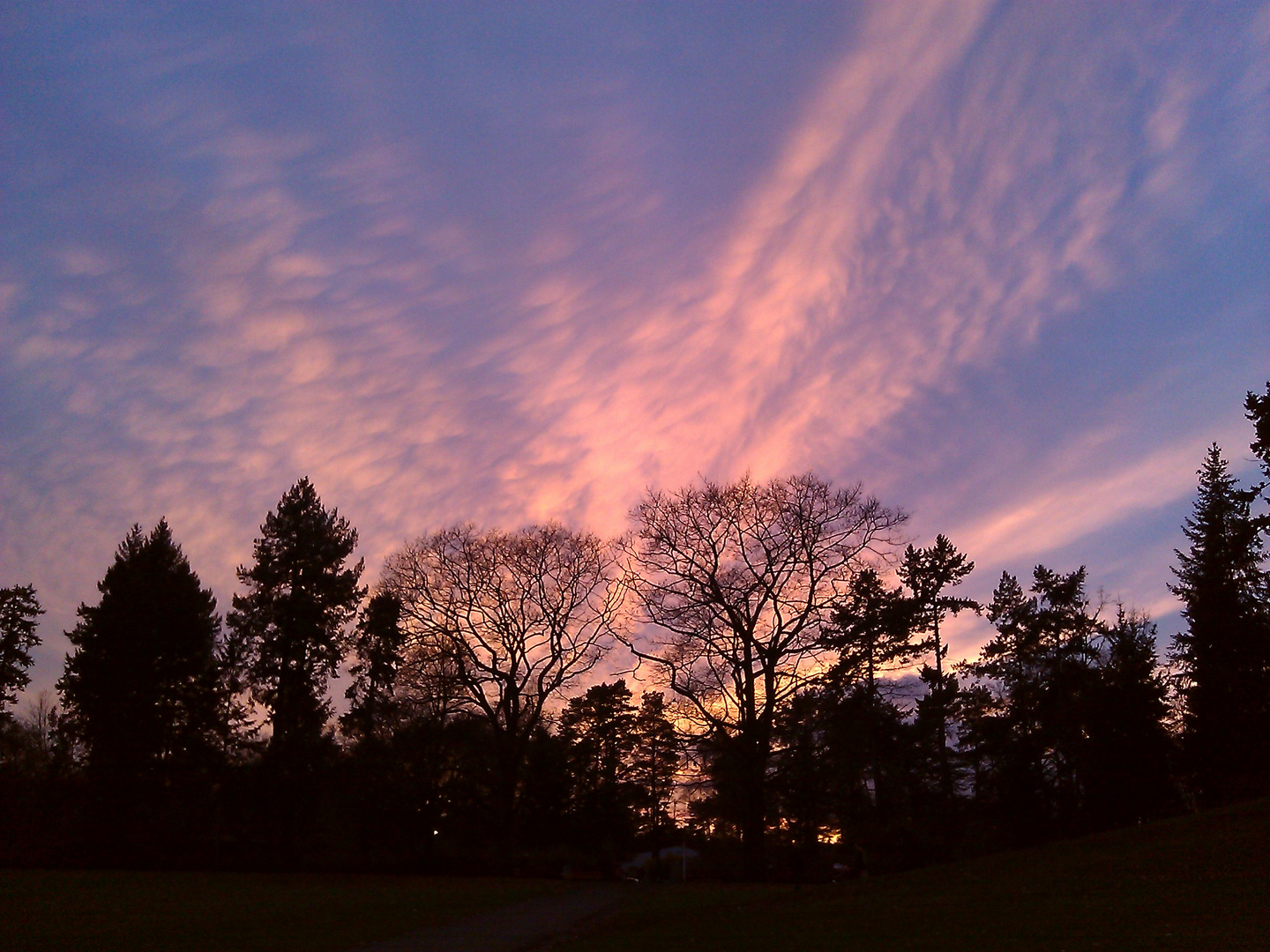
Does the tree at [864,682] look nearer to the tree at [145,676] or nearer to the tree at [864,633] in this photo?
the tree at [864,633]

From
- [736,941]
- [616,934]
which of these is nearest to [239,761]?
[616,934]

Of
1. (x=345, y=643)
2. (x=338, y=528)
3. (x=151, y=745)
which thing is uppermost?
(x=338, y=528)

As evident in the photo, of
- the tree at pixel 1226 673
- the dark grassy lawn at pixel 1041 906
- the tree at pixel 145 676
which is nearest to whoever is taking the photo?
the dark grassy lawn at pixel 1041 906

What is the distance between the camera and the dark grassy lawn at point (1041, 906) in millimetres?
12969

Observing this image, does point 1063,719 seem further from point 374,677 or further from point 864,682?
point 374,677

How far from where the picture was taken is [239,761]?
45844 millimetres

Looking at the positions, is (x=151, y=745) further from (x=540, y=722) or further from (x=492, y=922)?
(x=492, y=922)

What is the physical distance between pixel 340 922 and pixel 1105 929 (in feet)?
51.0

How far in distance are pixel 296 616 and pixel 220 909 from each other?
87.2 feet

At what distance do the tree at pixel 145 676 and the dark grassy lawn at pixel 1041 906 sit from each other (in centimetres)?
2804

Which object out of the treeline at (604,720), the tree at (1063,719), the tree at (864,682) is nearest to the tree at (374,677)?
the treeline at (604,720)

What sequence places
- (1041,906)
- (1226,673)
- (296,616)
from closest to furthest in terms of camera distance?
(1041,906) → (1226,673) → (296,616)

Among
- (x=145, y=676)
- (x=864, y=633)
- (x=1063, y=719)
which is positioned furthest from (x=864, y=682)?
(x=145, y=676)

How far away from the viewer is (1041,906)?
54.3ft
